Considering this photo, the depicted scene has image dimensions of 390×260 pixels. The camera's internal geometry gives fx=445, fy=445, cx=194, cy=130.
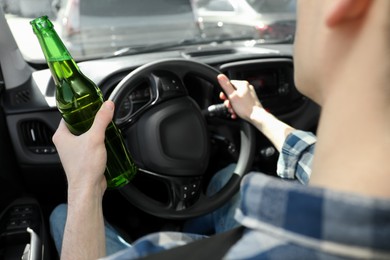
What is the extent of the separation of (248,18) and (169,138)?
1632 millimetres

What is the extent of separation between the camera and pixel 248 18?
9.39 ft

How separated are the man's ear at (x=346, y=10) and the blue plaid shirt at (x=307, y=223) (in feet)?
0.80

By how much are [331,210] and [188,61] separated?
3.26ft

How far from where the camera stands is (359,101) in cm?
63

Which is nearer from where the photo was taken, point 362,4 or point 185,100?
point 362,4

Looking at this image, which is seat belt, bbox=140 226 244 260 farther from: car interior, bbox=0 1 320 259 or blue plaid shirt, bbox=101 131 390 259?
car interior, bbox=0 1 320 259

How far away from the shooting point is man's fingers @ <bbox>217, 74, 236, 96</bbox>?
1516 mm

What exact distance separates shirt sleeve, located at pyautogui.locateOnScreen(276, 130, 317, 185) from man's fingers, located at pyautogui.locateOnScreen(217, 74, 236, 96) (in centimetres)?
31

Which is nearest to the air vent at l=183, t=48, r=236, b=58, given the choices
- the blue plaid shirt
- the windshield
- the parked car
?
the windshield

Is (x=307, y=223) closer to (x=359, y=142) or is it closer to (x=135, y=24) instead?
Result: (x=359, y=142)

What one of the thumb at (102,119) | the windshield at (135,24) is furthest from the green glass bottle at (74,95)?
the windshield at (135,24)

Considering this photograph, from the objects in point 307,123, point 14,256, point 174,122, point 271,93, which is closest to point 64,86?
point 174,122

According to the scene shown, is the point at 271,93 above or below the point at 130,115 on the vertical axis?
below

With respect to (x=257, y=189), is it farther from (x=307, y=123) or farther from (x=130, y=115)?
(x=307, y=123)
